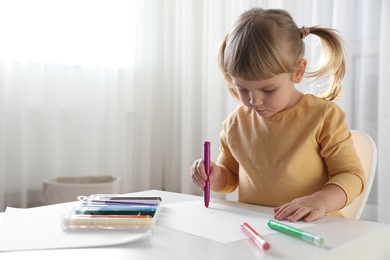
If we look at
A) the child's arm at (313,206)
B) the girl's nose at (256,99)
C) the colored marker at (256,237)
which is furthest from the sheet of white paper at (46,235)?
the girl's nose at (256,99)

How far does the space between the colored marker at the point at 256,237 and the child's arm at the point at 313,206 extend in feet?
0.34

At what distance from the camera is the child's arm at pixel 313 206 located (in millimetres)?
697

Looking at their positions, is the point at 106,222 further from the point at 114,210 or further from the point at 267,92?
the point at 267,92

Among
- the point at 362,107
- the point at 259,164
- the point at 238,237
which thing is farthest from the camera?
the point at 362,107

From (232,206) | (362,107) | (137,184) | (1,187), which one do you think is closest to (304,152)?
(232,206)

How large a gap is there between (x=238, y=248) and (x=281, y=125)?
0.47 metres

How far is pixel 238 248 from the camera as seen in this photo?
21.2 inches

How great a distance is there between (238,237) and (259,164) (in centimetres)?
40

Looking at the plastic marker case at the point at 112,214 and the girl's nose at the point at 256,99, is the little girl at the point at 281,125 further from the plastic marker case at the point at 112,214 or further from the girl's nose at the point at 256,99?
the plastic marker case at the point at 112,214

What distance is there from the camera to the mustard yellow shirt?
→ 2.96 ft

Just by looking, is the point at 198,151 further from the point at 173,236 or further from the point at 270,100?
the point at 173,236

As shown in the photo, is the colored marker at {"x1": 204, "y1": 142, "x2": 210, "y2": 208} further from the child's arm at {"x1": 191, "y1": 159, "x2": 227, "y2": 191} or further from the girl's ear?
the girl's ear

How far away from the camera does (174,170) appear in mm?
2793

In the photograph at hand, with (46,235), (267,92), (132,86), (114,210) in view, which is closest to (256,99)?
(267,92)
